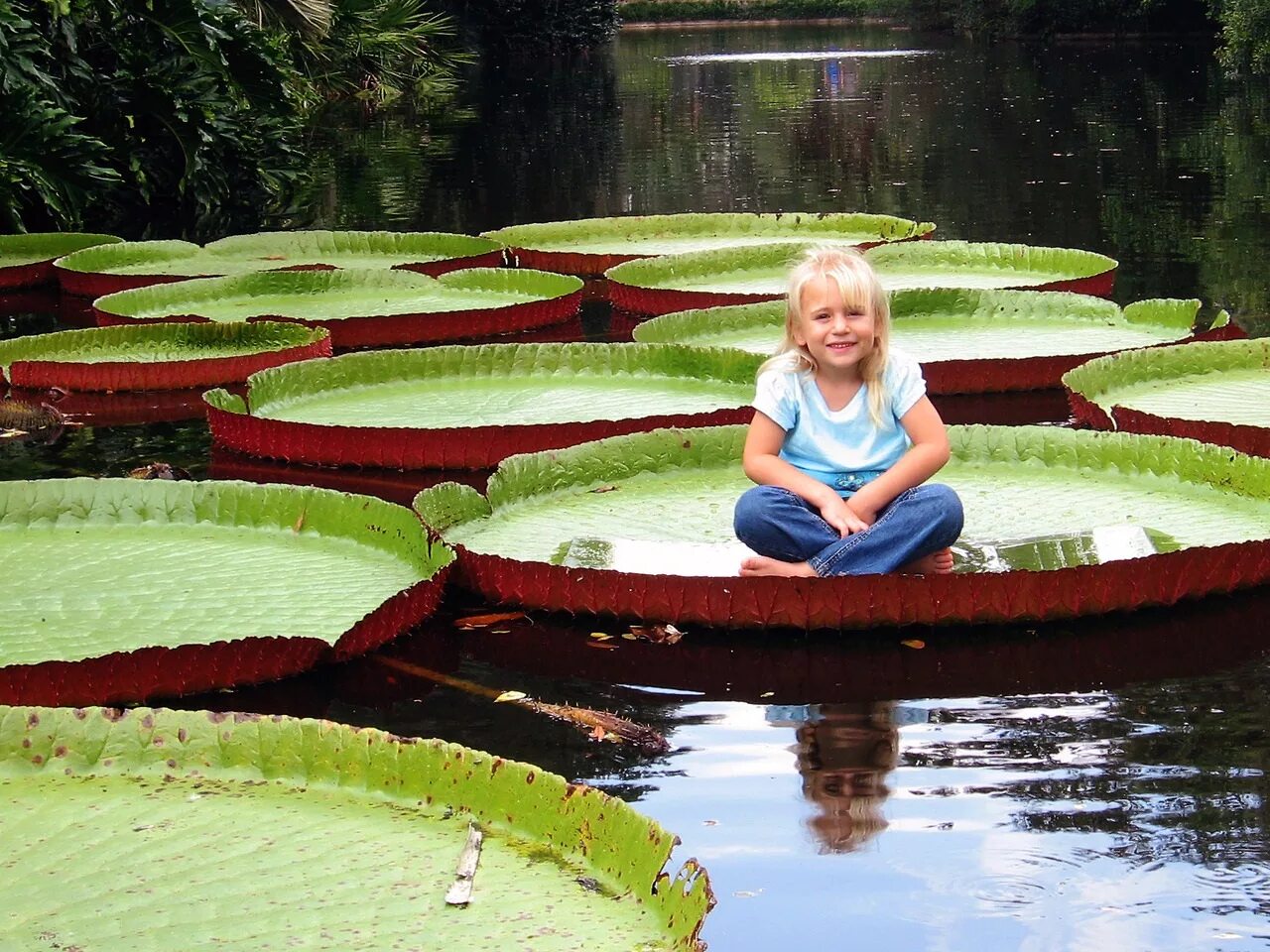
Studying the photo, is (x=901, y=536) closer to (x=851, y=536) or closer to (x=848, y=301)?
(x=851, y=536)

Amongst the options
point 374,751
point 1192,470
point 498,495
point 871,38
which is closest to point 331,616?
point 498,495

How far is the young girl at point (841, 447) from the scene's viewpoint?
337 centimetres

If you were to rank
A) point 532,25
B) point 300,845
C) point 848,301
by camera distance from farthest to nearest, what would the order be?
point 532,25
point 848,301
point 300,845

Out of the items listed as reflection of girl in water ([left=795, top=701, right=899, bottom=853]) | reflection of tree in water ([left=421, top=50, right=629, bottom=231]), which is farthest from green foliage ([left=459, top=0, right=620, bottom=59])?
reflection of girl in water ([left=795, top=701, right=899, bottom=853])

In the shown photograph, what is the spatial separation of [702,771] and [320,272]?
5077 millimetres

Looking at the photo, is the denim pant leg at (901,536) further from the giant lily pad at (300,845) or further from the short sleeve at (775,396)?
the giant lily pad at (300,845)

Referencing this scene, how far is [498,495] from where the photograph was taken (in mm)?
3988

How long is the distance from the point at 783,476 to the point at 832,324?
1.01 ft

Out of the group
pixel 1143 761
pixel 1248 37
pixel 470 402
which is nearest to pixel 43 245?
pixel 470 402

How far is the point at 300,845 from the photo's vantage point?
226 cm

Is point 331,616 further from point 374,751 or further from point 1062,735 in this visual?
point 1062,735

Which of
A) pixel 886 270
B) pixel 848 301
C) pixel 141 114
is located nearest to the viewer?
pixel 848 301

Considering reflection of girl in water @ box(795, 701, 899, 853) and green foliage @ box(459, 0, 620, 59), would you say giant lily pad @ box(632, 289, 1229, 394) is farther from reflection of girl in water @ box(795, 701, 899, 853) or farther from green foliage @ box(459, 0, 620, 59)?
green foliage @ box(459, 0, 620, 59)

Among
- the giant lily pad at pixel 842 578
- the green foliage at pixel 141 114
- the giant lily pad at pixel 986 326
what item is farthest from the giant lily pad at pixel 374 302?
the giant lily pad at pixel 842 578
